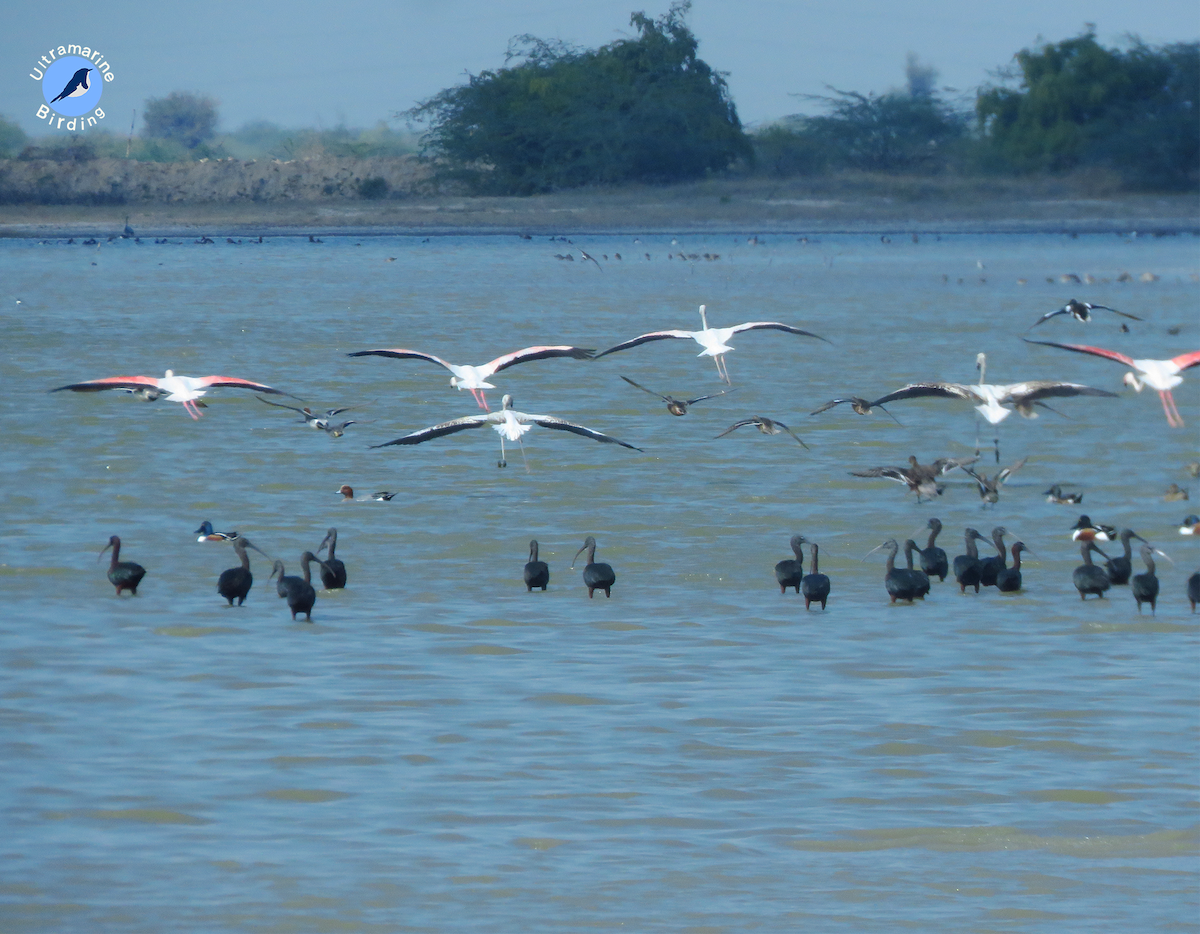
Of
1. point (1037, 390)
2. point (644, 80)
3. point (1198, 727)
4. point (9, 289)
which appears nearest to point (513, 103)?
point (644, 80)

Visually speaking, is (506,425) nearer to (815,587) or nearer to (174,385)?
(174,385)

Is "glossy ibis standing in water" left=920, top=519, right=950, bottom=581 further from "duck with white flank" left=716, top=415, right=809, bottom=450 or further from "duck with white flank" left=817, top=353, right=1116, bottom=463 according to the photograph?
"duck with white flank" left=716, top=415, right=809, bottom=450

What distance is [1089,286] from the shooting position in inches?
1781

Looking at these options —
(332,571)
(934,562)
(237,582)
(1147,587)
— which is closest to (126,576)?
(237,582)

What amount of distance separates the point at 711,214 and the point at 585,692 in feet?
240

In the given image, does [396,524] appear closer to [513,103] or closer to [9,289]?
[9,289]

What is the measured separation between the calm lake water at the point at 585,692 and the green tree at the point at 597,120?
62.9 metres

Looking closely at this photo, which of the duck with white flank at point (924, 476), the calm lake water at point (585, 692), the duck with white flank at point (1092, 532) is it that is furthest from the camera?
the duck with white flank at point (924, 476)

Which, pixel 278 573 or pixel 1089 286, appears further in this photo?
pixel 1089 286

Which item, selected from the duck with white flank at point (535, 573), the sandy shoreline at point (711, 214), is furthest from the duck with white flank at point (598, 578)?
the sandy shoreline at point (711, 214)

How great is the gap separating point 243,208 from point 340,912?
278ft

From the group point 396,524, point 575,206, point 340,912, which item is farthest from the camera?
point 575,206

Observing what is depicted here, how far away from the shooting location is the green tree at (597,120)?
84.2 metres

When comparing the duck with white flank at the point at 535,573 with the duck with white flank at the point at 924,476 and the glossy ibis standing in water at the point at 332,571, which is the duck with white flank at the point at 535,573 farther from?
the duck with white flank at the point at 924,476
